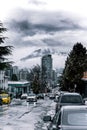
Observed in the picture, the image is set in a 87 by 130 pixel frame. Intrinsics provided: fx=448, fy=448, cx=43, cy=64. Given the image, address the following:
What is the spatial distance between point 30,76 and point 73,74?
8653 cm

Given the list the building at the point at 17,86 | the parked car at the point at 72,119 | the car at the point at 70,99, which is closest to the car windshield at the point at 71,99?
the car at the point at 70,99

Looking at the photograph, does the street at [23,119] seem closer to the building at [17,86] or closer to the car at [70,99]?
the car at [70,99]

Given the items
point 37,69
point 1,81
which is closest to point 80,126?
point 1,81

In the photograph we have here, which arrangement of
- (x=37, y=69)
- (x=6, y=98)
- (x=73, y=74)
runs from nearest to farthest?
(x=6, y=98) → (x=73, y=74) → (x=37, y=69)

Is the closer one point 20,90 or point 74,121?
point 74,121

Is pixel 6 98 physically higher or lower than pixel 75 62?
lower

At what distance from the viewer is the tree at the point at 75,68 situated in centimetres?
9068

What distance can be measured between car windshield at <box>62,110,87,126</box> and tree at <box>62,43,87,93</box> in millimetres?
77986

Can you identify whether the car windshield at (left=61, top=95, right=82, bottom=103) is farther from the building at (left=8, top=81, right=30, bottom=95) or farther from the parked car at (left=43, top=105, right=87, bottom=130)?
the building at (left=8, top=81, right=30, bottom=95)

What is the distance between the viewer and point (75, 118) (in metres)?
11.3

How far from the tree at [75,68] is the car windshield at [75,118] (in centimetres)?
7799

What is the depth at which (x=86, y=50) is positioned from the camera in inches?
3728

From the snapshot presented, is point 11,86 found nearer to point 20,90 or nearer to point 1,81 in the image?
point 20,90

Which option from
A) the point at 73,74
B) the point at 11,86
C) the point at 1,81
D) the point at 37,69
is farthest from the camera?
the point at 37,69
